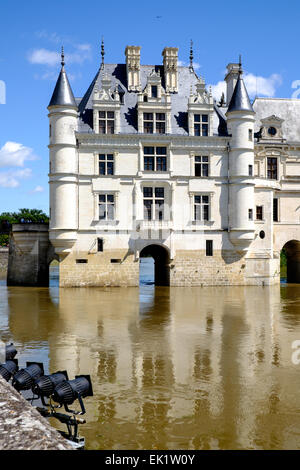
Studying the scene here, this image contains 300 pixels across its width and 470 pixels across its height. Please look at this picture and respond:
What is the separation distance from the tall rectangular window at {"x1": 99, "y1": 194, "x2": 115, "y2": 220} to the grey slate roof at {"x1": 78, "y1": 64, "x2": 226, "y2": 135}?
437 centimetres

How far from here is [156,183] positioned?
1289 inches

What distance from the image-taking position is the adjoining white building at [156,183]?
3156 cm

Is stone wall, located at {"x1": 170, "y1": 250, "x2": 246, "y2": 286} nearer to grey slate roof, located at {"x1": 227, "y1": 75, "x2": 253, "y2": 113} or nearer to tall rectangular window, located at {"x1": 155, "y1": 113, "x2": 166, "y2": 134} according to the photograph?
tall rectangular window, located at {"x1": 155, "y1": 113, "x2": 166, "y2": 134}

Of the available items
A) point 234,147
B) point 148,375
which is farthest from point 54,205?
point 148,375

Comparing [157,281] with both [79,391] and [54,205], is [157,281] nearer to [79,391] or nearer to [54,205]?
[54,205]

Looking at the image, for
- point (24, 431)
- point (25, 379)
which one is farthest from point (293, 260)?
point (24, 431)

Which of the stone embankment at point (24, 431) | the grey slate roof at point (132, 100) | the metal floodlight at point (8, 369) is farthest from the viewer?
the grey slate roof at point (132, 100)

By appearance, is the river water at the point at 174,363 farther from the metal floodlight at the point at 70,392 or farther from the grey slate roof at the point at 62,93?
the grey slate roof at the point at 62,93

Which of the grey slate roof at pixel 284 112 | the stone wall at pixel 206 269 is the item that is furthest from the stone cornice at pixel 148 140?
the stone wall at pixel 206 269

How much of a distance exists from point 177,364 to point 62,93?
75.8 ft

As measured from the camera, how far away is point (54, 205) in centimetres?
3138

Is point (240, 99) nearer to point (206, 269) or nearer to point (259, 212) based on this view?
point (259, 212)

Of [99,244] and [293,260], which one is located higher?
[99,244]

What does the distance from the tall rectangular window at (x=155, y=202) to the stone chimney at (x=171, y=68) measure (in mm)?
7084
